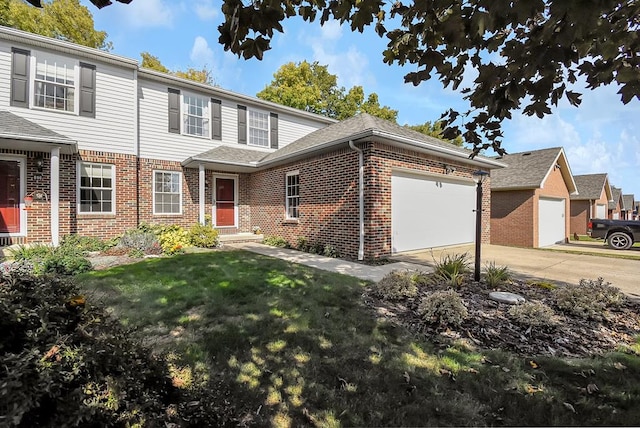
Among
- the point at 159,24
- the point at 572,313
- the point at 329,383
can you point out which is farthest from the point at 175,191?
the point at 572,313

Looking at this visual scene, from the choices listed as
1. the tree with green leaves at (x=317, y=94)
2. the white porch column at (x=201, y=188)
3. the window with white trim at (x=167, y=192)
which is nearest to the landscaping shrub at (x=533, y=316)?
the white porch column at (x=201, y=188)

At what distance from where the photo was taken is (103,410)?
4.88 ft

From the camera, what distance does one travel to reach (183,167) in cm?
1212

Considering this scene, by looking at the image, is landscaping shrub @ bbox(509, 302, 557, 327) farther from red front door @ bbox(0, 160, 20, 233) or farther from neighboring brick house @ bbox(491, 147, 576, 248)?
red front door @ bbox(0, 160, 20, 233)

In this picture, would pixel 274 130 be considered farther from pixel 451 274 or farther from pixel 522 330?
pixel 522 330

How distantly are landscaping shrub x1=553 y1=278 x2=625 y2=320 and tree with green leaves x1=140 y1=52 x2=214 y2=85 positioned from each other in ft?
80.1

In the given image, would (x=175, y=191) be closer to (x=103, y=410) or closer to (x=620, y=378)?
(x=103, y=410)

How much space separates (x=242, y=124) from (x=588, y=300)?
12859 mm

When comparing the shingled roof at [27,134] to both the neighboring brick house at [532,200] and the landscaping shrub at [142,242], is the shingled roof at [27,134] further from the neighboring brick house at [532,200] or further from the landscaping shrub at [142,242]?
the neighboring brick house at [532,200]

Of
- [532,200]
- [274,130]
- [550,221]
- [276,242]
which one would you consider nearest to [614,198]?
[550,221]

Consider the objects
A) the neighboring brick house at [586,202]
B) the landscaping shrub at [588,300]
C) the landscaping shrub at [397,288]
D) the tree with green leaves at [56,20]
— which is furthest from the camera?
the neighboring brick house at [586,202]

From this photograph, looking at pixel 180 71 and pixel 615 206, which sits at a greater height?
pixel 180 71

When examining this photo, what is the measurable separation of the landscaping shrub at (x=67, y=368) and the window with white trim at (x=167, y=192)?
405 inches

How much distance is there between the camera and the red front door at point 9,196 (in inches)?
→ 355
